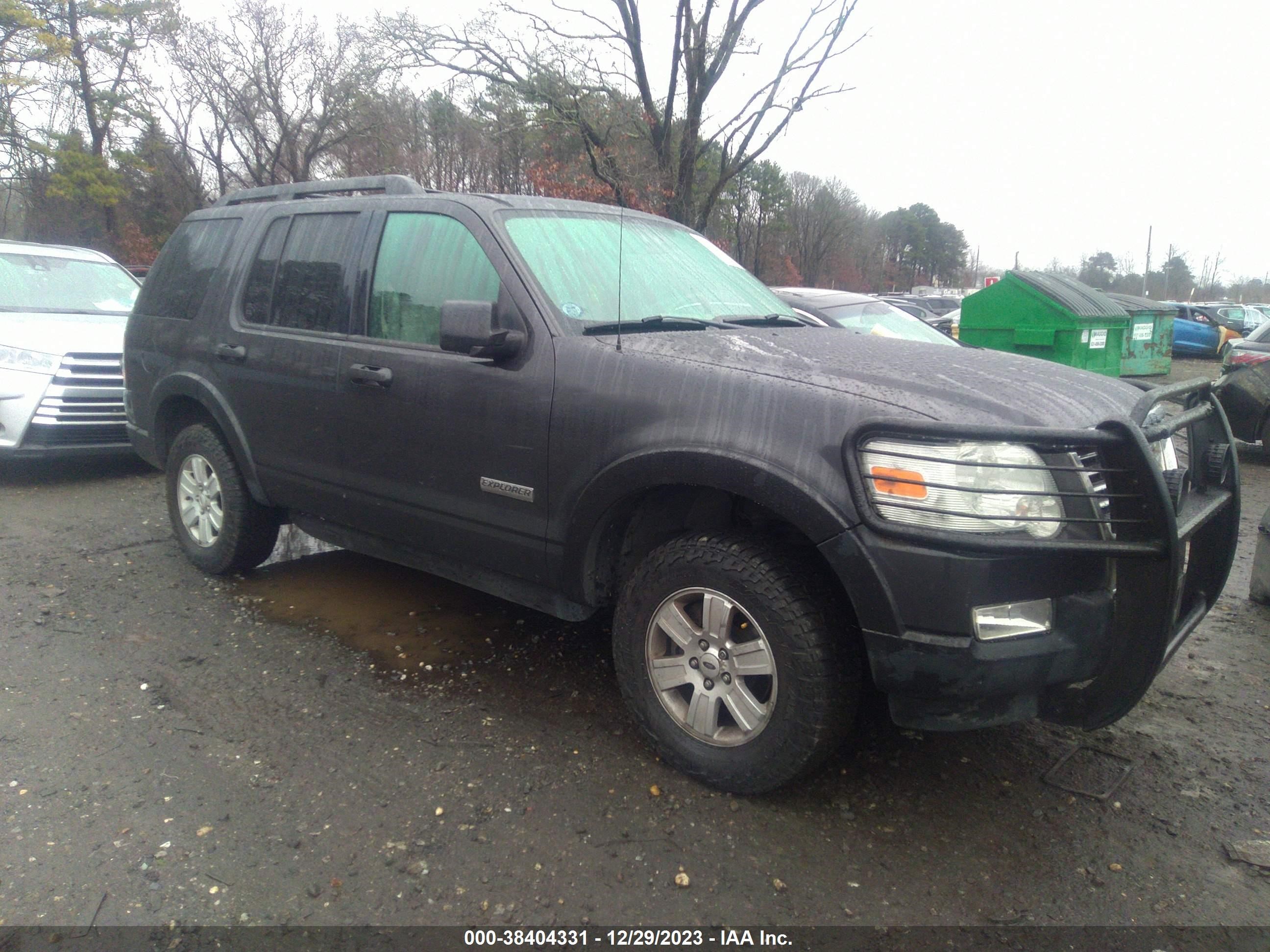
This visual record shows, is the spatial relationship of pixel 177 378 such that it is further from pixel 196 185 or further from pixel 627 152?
pixel 196 185

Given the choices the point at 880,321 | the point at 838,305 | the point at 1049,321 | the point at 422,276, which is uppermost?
the point at 1049,321

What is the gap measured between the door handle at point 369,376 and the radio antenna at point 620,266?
0.97 metres

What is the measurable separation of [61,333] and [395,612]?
4468 millimetres

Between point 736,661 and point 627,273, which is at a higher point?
point 627,273

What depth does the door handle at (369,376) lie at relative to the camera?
11.7 feet

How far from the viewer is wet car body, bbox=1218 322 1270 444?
28.6ft

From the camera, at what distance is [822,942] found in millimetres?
2254

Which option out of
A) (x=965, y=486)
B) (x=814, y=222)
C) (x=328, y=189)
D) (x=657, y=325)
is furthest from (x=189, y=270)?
(x=814, y=222)

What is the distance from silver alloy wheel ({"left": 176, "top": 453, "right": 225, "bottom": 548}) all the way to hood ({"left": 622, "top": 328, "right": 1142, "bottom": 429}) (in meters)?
2.64

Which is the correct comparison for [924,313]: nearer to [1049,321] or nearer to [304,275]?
[1049,321]

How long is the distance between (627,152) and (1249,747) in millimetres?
13161

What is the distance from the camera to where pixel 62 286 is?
7809mm

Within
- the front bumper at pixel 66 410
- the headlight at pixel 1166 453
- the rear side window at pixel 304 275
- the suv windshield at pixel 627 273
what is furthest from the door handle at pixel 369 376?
the front bumper at pixel 66 410

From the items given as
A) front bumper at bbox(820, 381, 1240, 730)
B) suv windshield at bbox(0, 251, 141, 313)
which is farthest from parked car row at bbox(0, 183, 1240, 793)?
suv windshield at bbox(0, 251, 141, 313)
